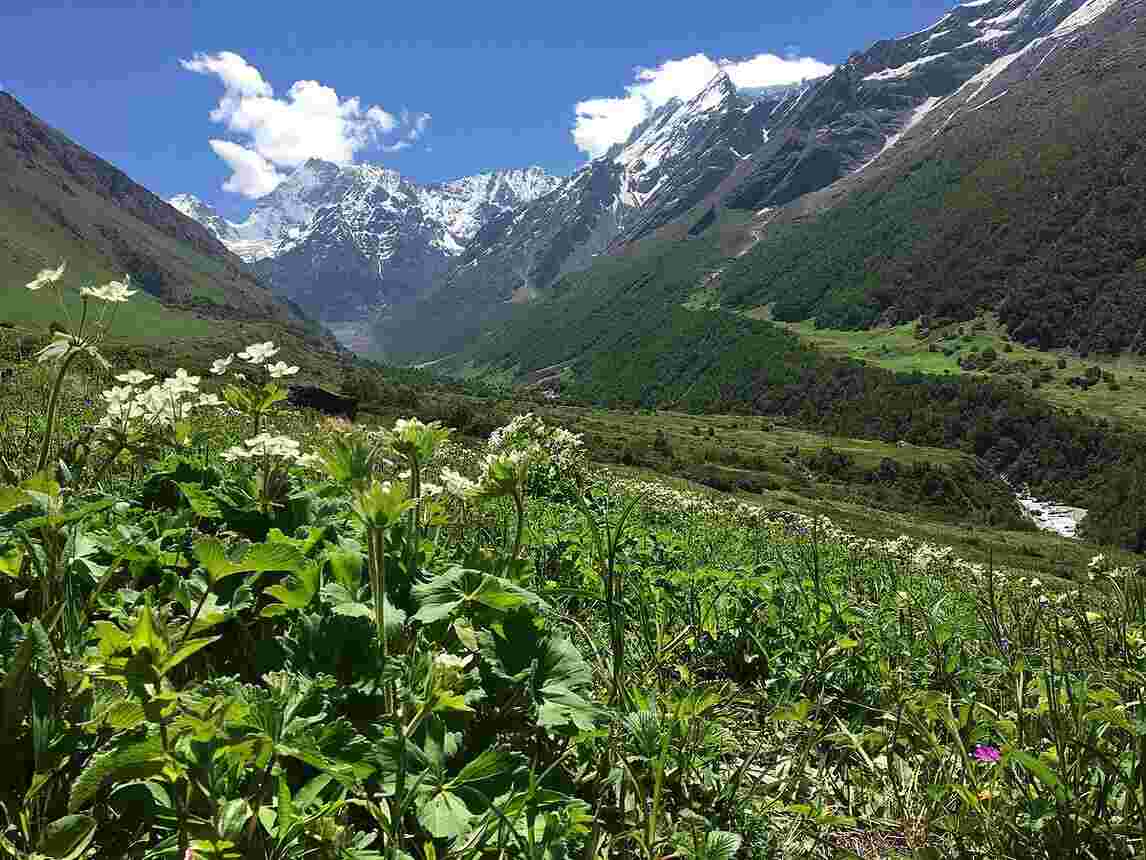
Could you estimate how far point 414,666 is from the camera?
1815 millimetres

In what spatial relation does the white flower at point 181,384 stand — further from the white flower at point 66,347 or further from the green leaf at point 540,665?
the green leaf at point 540,665

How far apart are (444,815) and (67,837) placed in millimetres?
787

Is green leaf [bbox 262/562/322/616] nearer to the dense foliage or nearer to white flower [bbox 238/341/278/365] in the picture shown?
the dense foliage

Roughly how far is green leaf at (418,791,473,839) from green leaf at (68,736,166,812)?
0.61 m

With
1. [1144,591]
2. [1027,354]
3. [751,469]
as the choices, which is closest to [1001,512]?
[751,469]

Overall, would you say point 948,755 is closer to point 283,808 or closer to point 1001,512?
point 283,808

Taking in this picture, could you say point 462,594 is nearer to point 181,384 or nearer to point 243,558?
point 243,558

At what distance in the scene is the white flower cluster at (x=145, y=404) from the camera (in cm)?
283

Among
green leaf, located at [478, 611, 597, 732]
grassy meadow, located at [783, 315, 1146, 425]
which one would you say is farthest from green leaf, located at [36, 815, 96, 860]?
grassy meadow, located at [783, 315, 1146, 425]

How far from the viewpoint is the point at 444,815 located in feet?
5.60

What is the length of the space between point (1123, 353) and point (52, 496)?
747 ft

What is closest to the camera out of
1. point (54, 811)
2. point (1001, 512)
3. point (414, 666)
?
point (54, 811)

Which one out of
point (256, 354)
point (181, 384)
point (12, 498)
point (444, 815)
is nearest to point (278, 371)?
point (256, 354)

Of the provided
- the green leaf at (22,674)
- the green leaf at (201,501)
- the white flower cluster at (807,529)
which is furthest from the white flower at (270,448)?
the white flower cluster at (807,529)
